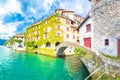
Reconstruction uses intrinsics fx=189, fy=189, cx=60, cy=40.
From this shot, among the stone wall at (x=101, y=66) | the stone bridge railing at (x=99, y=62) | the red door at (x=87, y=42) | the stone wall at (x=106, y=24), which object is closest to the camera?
the stone wall at (x=101, y=66)

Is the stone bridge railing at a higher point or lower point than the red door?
lower

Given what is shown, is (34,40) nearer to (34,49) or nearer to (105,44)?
(34,49)

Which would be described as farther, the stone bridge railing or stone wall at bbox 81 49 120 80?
the stone bridge railing

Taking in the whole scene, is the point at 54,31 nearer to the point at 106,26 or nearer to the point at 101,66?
the point at 106,26

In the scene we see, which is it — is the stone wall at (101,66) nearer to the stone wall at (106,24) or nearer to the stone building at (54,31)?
the stone wall at (106,24)

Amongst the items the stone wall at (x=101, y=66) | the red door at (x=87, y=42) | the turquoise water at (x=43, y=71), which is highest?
the red door at (x=87, y=42)

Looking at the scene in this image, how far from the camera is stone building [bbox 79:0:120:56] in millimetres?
23625

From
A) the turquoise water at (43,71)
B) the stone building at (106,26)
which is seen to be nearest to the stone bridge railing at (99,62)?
the turquoise water at (43,71)

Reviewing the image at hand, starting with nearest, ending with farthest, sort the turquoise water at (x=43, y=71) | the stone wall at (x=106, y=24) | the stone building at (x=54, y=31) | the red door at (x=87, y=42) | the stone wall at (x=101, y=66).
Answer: the stone wall at (x=101, y=66) → the stone wall at (x=106, y=24) → the turquoise water at (x=43, y=71) → the red door at (x=87, y=42) → the stone building at (x=54, y=31)

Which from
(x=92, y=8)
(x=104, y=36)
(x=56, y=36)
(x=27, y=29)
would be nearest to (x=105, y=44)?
(x=104, y=36)

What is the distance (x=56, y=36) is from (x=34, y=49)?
36.7 ft

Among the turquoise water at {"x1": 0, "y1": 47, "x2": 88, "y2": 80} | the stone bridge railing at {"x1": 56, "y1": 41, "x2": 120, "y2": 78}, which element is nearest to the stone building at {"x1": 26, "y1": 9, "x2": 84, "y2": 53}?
the turquoise water at {"x1": 0, "y1": 47, "x2": 88, "y2": 80}

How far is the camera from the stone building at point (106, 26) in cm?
2362

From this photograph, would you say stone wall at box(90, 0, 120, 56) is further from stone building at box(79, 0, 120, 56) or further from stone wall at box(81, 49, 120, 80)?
stone wall at box(81, 49, 120, 80)
